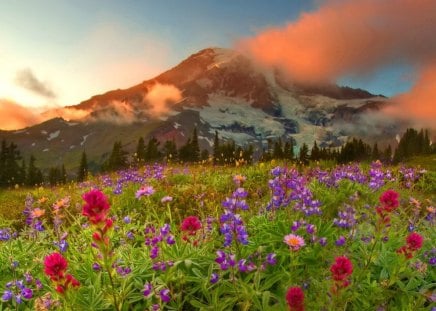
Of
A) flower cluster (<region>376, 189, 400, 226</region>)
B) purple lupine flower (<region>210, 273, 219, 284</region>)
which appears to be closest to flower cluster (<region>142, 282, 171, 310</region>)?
purple lupine flower (<region>210, 273, 219, 284</region>)

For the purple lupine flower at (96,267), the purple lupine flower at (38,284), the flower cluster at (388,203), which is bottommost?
the purple lupine flower at (38,284)

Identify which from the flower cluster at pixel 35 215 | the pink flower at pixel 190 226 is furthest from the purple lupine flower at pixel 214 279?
the flower cluster at pixel 35 215

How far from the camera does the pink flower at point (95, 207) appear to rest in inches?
99.5

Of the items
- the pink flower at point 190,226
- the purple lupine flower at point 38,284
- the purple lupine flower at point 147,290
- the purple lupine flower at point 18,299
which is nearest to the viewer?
the pink flower at point 190,226

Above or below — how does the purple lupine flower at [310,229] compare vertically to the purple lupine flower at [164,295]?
above

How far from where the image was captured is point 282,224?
5.11m

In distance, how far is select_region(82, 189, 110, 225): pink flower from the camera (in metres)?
2.53

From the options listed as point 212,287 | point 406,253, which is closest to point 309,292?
point 212,287

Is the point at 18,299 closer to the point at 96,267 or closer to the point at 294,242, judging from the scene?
the point at 96,267

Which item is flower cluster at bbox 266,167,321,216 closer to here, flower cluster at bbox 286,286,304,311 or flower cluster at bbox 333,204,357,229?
flower cluster at bbox 333,204,357,229

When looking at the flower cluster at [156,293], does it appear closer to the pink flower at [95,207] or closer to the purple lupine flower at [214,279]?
the purple lupine flower at [214,279]

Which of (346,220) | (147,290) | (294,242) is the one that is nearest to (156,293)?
(147,290)

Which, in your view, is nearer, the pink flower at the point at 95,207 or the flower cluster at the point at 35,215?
the pink flower at the point at 95,207

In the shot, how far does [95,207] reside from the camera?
2.54 meters
